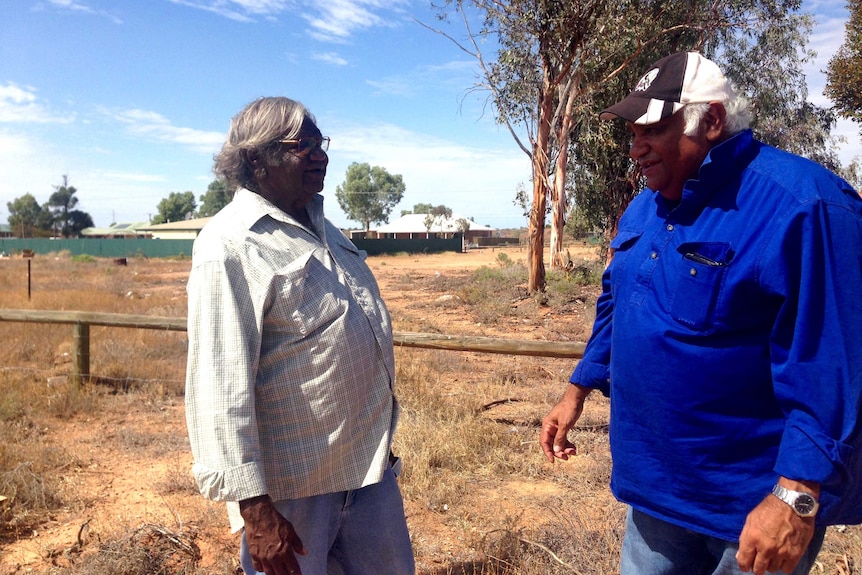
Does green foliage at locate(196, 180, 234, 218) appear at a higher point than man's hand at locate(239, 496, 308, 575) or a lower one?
higher

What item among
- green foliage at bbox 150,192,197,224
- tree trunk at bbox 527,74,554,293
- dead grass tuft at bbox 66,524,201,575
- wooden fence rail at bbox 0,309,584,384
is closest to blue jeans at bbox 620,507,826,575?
dead grass tuft at bbox 66,524,201,575

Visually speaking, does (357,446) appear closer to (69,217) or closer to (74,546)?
(74,546)

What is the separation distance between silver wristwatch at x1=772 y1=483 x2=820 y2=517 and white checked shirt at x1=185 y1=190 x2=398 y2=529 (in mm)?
1155

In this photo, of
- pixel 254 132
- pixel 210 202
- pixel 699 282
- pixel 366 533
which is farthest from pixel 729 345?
pixel 210 202

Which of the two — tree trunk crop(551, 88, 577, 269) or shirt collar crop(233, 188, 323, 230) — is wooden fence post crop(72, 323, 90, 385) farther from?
tree trunk crop(551, 88, 577, 269)

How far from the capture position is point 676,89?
1685 mm

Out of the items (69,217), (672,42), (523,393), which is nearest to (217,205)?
(69,217)

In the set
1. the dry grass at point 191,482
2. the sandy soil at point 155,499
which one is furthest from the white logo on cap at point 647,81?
the sandy soil at point 155,499

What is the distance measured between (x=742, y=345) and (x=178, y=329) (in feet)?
16.6

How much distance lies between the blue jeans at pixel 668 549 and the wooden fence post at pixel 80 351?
581 centimetres

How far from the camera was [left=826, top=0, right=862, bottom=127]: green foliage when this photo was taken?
1727 centimetres

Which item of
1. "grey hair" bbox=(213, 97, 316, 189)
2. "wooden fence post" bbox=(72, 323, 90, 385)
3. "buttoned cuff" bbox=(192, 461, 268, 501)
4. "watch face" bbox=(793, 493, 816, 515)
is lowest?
"wooden fence post" bbox=(72, 323, 90, 385)

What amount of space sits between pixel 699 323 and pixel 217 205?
116 metres

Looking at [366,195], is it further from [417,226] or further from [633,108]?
[633,108]
